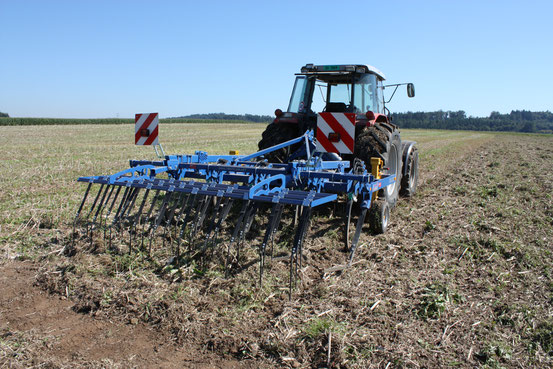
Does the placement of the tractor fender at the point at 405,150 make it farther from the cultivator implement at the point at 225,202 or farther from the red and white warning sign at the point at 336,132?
the red and white warning sign at the point at 336,132

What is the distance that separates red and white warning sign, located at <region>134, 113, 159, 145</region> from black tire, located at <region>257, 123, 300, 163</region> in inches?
64.9

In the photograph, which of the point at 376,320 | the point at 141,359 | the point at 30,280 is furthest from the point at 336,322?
the point at 30,280

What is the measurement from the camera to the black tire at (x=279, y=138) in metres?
6.01

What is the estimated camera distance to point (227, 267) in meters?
3.39

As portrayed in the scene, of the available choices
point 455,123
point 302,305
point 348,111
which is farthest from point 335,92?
point 455,123

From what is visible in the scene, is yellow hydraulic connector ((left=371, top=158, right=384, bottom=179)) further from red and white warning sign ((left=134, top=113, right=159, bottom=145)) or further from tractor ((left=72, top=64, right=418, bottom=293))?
red and white warning sign ((left=134, top=113, right=159, bottom=145))

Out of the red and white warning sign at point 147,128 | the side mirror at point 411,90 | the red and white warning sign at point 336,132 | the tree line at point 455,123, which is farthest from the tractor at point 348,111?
the tree line at point 455,123

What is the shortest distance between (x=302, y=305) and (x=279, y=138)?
3.31 metres

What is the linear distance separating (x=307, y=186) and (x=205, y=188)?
3.70ft

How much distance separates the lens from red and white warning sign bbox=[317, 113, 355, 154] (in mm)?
4426

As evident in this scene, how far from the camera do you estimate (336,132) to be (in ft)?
14.7

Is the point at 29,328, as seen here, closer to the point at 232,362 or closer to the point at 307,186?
the point at 232,362

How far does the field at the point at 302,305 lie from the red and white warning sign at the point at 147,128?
138 cm


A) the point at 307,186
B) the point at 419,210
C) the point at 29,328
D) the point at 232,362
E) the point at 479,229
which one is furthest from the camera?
the point at 419,210
